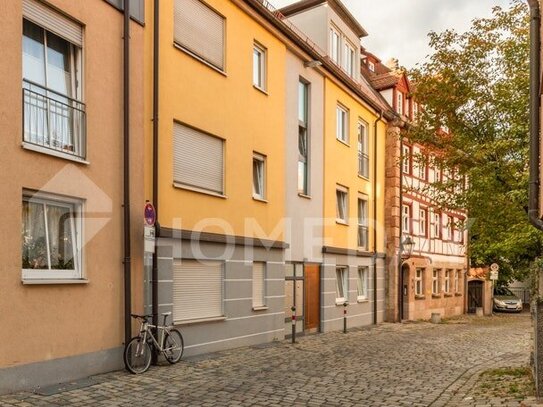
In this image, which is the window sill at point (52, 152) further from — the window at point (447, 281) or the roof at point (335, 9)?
the window at point (447, 281)

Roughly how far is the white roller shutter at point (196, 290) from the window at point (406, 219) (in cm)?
1461

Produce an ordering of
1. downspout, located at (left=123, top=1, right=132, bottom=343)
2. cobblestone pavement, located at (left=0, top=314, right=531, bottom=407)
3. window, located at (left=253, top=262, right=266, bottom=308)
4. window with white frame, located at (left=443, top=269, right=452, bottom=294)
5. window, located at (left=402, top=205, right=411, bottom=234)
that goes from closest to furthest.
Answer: cobblestone pavement, located at (left=0, top=314, right=531, bottom=407)
downspout, located at (left=123, top=1, right=132, bottom=343)
window, located at (left=253, top=262, right=266, bottom=308)
window, located at (left=402, top=205, right=411, bottom=234)
window with white frame, located at (left=443, top=269, right=452, bottom=294)

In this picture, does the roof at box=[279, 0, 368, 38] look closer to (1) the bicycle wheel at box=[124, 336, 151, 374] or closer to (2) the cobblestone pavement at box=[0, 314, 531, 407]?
(2) the cobblestone pavement at box=[0, 314, 531, 407]

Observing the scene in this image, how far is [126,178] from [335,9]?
1435cm

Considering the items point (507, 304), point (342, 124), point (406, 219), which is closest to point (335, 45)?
point (342, 124)

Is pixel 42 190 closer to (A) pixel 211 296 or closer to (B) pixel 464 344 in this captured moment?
(A) pixel 211 296

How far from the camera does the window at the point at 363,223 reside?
23125 mm

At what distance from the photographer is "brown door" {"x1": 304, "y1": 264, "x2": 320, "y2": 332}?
18406 millimetres

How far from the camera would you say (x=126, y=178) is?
421 inches

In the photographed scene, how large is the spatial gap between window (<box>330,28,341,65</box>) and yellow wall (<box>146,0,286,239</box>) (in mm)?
5450

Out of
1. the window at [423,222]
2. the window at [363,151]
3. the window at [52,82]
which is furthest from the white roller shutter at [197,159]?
the window at [423,222]

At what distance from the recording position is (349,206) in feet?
71.7

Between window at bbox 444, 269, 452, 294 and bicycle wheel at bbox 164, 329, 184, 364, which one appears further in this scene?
window at bbox 444, 269, 452, 294

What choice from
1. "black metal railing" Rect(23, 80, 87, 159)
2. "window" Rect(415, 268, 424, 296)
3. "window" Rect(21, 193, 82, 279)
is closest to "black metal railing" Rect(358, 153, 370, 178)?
"window" Rect(415, 268, 424, 296)
